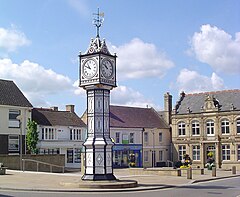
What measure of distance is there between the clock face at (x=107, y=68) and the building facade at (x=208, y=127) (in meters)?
36.8

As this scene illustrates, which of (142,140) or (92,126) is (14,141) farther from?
(92,126)

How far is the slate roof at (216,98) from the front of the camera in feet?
199

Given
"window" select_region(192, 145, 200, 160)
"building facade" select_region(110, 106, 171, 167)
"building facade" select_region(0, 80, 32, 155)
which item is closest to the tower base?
"building facade" select_region(0, 80, 32, 155)

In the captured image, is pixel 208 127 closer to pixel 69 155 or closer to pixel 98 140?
pixel 69 155

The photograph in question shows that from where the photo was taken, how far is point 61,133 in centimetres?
5538

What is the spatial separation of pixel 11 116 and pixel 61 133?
8.13m

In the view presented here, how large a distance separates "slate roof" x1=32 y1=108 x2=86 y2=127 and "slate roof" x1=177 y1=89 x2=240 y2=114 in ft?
52.4

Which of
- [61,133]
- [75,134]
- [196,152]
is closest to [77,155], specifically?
[75,134]

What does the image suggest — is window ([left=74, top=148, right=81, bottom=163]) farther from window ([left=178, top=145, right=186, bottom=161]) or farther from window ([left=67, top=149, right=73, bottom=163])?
window ([left=178, top=145, right=186, bottom=161])

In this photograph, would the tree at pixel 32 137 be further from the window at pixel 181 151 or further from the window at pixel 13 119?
the window at pixel 181 151

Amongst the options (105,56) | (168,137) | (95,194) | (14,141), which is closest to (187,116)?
(168,137)

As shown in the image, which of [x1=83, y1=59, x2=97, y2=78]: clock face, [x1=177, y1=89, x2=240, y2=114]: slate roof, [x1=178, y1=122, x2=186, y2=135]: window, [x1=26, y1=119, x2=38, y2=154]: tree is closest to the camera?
[x1=83, y1=59, x2=97, y2=78]: clock face

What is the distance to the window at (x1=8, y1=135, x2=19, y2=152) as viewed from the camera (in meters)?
48.8

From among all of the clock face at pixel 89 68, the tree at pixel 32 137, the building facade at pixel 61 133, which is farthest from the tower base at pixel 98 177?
the building facade at pixel 61 133
